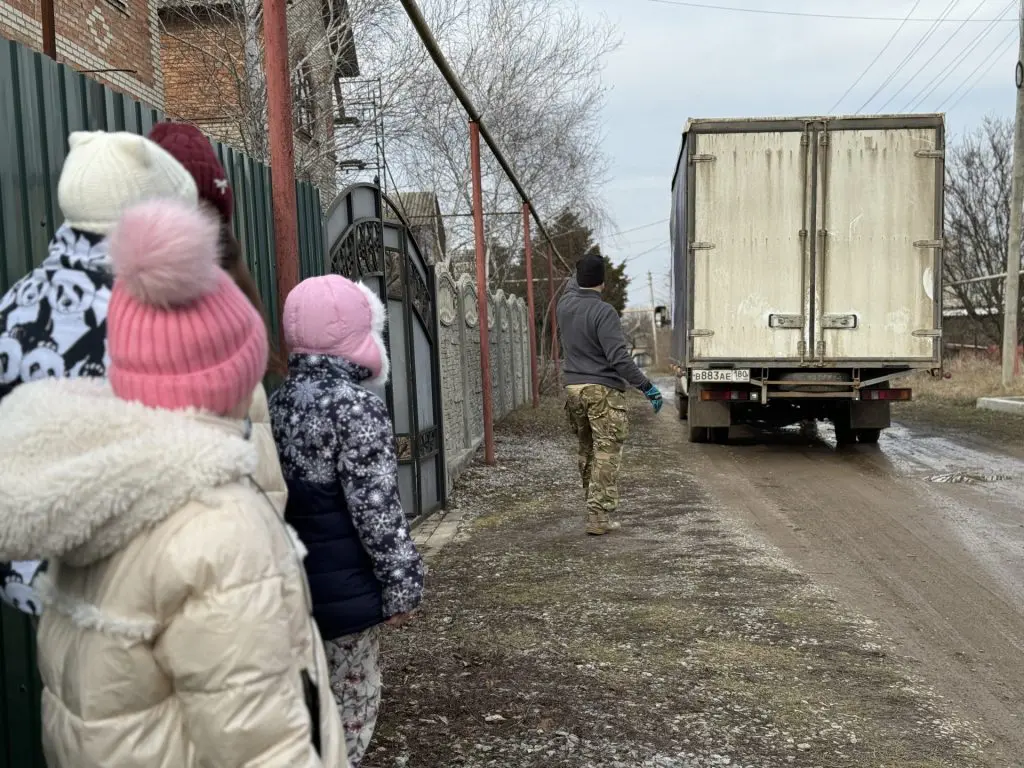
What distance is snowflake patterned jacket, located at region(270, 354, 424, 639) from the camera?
2.60m

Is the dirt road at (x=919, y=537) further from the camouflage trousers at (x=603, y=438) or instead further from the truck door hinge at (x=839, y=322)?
the truck door hinge at (x=839, y=322)

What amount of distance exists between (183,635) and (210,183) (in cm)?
109

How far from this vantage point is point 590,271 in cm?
709

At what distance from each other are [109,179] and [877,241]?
9.76 meters

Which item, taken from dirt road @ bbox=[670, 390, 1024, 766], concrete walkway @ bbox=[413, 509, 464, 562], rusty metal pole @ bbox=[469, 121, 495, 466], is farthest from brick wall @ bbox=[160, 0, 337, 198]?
dirt road @ bbox=[670, 390, 1024, 766]

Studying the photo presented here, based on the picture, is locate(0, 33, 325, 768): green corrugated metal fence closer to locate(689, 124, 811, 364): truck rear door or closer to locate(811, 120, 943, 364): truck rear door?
locate(689, 124, 811, 364): truck rear door

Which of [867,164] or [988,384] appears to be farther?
[988,384]

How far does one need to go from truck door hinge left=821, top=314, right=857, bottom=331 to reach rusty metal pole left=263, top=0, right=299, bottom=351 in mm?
7786

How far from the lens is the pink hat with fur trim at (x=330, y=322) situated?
2.68m

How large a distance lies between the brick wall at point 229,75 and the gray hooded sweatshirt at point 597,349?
6499mm

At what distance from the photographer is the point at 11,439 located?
61.1 inches

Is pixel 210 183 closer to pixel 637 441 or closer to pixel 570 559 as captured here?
pixel 570 559

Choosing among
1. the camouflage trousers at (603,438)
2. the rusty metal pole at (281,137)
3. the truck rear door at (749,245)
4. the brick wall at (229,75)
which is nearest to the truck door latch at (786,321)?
the truck rear door at (749,245)

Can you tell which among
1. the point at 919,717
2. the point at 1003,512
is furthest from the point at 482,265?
the point at 919,717
